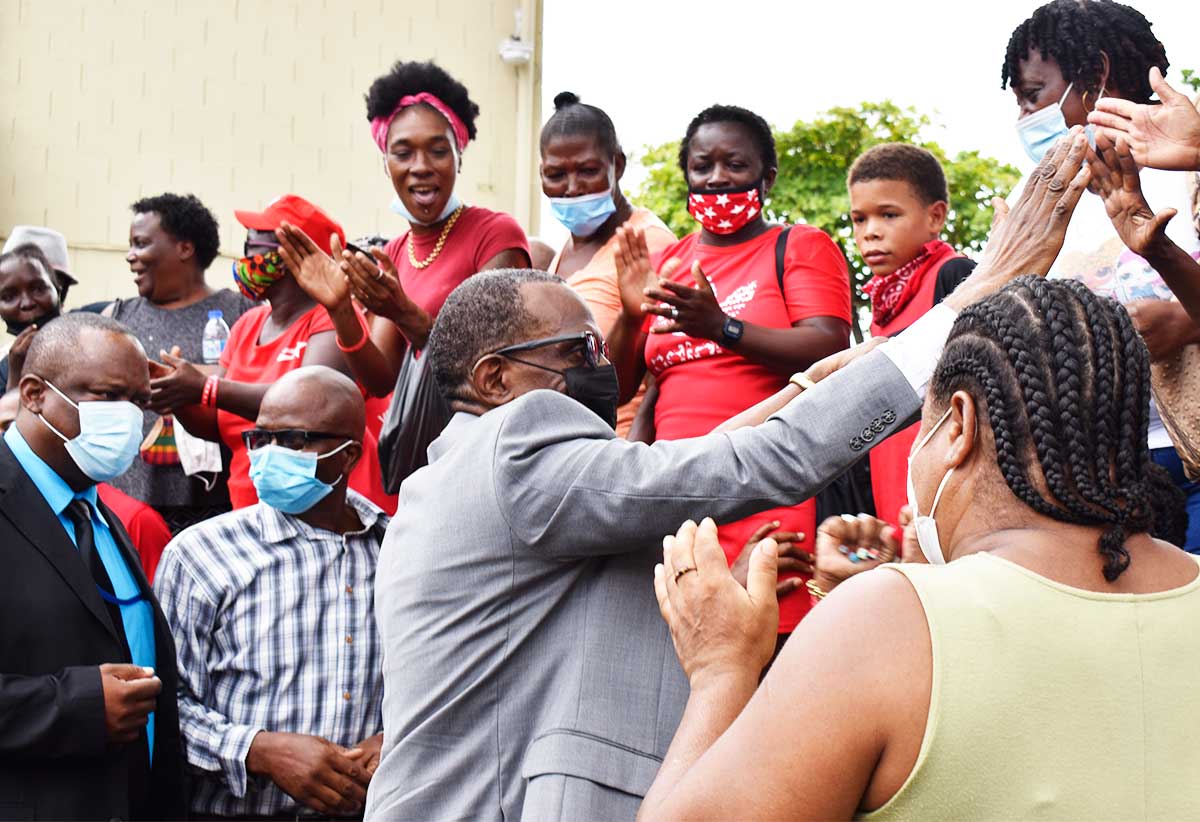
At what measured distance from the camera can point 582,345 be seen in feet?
11.2

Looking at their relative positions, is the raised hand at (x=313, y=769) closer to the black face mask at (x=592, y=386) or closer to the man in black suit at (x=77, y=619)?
the man in black suit at (x=77, y=619)

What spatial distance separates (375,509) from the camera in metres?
5.20

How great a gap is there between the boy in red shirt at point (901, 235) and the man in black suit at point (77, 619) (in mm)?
2559

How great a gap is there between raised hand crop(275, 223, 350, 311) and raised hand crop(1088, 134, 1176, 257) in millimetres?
3028

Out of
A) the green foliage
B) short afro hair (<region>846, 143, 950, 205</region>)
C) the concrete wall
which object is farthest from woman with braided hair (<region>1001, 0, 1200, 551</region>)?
the green foliage

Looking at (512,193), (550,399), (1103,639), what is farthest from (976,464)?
(512,193)

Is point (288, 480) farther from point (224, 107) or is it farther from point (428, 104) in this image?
point (224, 107)

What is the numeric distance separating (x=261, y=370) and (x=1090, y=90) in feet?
12.2

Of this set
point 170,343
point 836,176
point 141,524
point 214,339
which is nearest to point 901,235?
point 141,524

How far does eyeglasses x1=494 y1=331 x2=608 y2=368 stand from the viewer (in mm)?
3342

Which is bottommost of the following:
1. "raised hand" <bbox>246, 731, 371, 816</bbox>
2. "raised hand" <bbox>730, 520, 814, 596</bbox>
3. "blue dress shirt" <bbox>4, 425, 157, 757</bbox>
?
"raised hand" <bbox>246, 731, 371, 816</bbox>

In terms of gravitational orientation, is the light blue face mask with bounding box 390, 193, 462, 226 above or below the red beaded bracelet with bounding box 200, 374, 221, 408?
above

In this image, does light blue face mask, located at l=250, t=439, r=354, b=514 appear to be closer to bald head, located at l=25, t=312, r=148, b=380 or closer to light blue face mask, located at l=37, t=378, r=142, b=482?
light blue face mask, located at l=37, t=378, r=142, b=482

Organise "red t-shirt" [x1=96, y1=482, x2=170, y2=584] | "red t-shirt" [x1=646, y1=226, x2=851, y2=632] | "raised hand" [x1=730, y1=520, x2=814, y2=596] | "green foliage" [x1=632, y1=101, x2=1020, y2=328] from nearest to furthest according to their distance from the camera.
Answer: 1. "raised hand" [x1=730, y1=520, x2=814, y2=596]
2. "red t-shirt" [x1=646, y1=226, x2=851, y2=632]
3. "red t-shirt" [x1=96, y1=482, x2=170, y2=584]
4. "green foliage" [x1=632, y1=101, x2=1020, y2=328]
